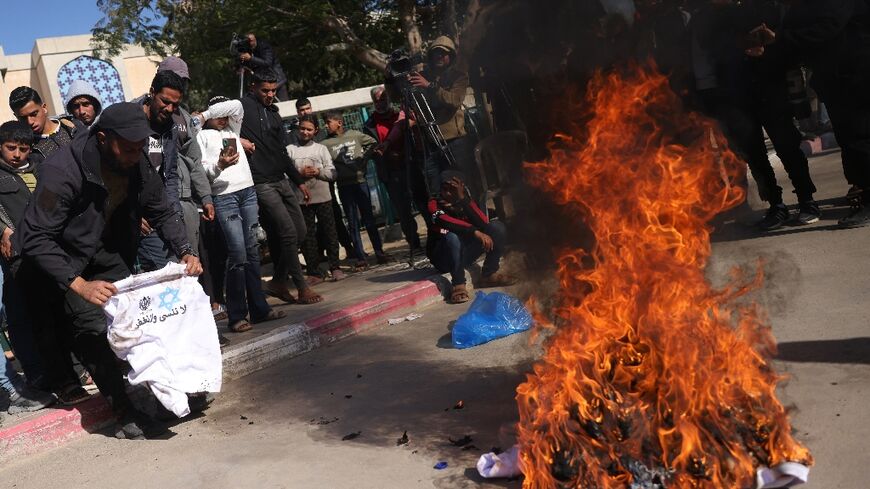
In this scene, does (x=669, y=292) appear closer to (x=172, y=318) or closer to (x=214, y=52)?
(x=172, y=318)

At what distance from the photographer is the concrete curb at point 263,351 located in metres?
5.24

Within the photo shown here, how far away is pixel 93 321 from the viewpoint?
5.21m

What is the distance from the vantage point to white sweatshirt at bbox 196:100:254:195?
286 inches

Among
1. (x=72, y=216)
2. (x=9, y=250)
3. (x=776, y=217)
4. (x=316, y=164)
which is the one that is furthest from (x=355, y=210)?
(x=72, y=216)

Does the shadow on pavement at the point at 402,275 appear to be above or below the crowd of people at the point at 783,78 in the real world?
below

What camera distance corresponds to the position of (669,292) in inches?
142

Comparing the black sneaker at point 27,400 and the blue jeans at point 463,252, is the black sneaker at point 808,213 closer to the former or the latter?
the blue jeans at point 463,252

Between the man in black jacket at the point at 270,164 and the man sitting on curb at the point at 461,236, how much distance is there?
1352 mm

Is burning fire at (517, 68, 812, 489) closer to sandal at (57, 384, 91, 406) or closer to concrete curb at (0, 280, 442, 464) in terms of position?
concrete curb at (0, 280, 442, 464)

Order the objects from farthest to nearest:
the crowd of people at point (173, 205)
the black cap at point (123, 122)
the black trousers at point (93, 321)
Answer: the black trousers at point (93, 321) < the crowd of people at point (173, 205) < the black cap at point (123, 122)

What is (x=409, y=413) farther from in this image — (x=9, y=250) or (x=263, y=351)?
(x=9, y=250)

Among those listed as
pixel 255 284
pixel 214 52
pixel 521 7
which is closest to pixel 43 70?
pixel 214 52

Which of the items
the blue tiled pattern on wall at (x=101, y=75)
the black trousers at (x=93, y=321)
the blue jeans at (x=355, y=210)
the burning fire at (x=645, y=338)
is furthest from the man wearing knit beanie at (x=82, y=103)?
the blue tiled pattern on wall at (x=101, y=75)

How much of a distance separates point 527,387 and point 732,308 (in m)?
1.03
